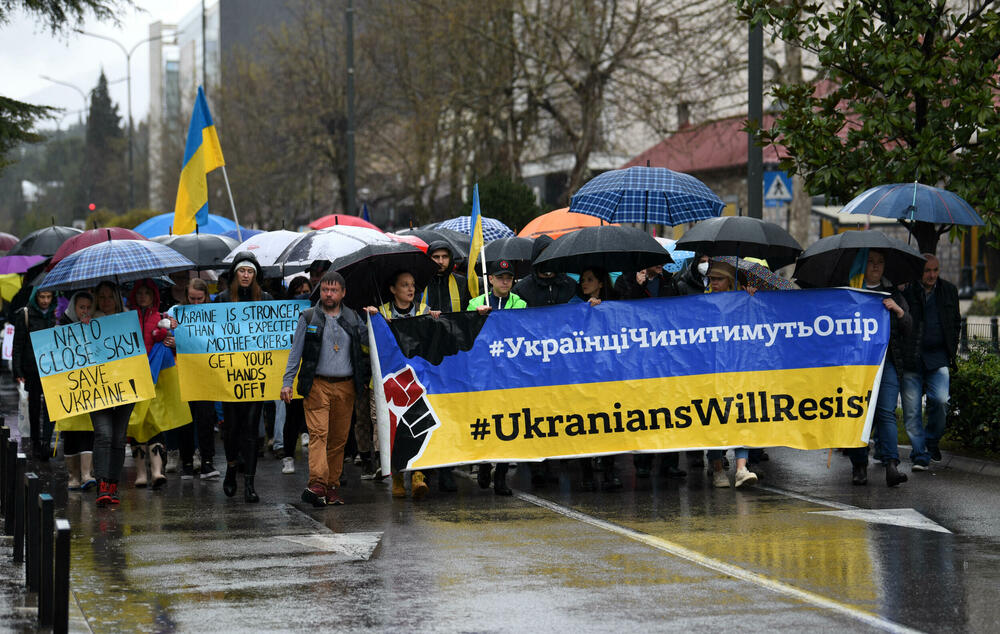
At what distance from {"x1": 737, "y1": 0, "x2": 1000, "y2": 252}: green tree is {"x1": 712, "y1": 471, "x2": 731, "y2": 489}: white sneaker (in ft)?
10.5

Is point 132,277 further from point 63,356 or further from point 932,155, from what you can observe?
point 932,155

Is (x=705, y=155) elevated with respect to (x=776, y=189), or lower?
elevated

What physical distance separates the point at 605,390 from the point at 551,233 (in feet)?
17.7

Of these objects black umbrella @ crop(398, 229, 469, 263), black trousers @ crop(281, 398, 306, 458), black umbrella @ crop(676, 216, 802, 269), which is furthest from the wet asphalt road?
black umbrella @ crop(398, 229, 469, 263)

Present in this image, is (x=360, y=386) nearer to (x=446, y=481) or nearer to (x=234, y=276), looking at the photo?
(x=446, y=481)

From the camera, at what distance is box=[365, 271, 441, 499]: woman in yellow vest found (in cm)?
1136

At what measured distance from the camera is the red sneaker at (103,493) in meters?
11.1

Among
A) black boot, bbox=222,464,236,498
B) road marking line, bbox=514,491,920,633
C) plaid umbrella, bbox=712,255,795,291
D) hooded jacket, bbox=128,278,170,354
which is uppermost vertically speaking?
plaid umbrella, bbox=712,255,795,291

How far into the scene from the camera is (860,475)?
11.8m

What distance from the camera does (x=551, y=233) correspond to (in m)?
16.6

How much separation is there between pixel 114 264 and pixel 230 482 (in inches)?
78.5

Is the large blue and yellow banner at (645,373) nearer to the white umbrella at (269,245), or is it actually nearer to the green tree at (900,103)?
the green tree at (900,103)

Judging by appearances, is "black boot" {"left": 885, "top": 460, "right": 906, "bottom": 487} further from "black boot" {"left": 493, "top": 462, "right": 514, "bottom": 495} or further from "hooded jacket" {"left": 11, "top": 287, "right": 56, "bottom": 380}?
"hooded jacket" {"left": 11, "top": 287, "right": 56, "bottom": 380}

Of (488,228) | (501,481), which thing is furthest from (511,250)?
(501,481)
